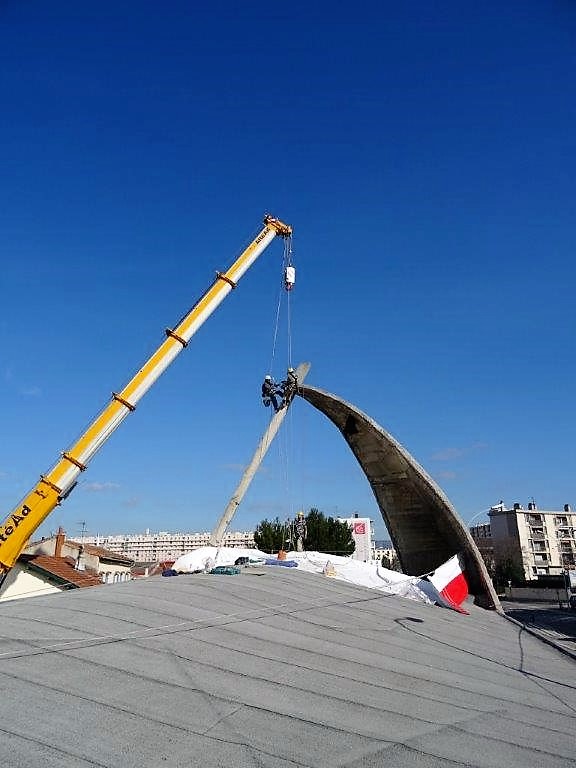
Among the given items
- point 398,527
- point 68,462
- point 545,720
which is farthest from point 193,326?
point 545,720

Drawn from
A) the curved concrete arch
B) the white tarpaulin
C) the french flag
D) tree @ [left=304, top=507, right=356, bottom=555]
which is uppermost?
tree @ [left=304, top=507, right=356, bottom=555]

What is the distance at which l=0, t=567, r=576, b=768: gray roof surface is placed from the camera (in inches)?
241

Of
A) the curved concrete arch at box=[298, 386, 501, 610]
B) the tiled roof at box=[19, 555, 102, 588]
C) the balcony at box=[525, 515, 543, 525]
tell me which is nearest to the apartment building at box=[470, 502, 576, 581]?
the balcony at box=[525, 515, 543, 525]

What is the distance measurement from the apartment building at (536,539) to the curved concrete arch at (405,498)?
76273mm

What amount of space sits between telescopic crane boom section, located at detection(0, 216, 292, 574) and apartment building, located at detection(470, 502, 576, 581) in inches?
3478

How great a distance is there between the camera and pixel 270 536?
65.1m

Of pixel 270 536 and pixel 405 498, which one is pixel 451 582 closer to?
pixel 405 498

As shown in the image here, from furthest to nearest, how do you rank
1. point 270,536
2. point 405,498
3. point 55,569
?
1. point 270,536
2. point 405,498
3. point 55,569

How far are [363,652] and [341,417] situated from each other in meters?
22.2

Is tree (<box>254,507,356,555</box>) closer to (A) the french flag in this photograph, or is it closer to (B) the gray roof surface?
(A) the french flag

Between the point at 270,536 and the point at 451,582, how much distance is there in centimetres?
4212

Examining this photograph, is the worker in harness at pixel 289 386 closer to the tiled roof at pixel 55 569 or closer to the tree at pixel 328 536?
the tiled roof at pixel 55 569

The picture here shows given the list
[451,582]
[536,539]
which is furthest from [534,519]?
[451,582]

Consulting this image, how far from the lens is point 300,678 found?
873cm
